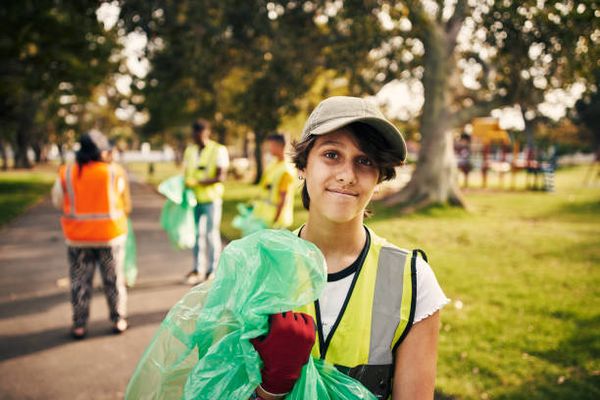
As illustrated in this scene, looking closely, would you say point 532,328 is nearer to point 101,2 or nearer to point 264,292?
point 264,292

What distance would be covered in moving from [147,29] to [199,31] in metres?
1.36

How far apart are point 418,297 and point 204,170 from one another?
539 cm

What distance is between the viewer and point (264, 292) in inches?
55.1

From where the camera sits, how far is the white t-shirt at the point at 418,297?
1.52 m

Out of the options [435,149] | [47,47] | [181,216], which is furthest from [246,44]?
[181,216]

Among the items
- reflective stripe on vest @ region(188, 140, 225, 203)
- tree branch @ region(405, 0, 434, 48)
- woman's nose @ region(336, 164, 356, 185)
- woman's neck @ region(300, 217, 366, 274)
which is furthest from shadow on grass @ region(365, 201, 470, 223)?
woman's nose @ region(336, 164, 356, 185)

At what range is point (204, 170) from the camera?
259 inches

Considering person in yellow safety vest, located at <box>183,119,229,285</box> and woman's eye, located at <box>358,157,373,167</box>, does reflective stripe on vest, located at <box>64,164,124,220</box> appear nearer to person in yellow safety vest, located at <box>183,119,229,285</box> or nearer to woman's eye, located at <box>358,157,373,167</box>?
person in yellow safety vest, located at <box>183,119,229,285</box>

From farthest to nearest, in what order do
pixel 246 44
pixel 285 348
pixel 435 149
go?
pixel 435 149
pixel 246 44
pixel 285 348

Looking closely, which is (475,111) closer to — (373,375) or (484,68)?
(484,68)

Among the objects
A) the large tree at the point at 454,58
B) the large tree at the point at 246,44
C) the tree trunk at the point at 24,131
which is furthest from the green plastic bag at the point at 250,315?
the tree trunk at the point at 24,131

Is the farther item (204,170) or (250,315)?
(204,170)

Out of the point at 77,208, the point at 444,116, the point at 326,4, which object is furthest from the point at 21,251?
the point at 444,116

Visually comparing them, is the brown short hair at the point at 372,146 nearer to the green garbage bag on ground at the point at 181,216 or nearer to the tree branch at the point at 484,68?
the green garbage bag on ground at the point at 181,216
